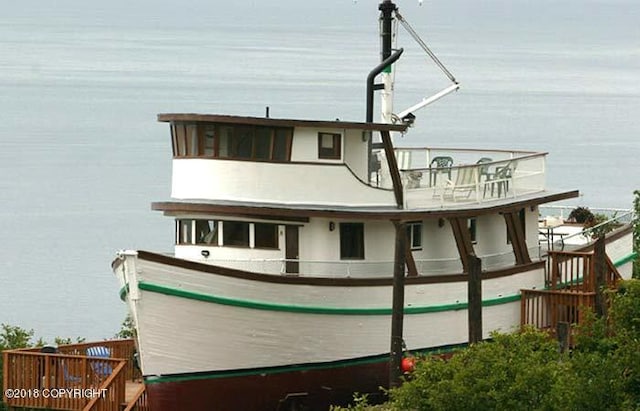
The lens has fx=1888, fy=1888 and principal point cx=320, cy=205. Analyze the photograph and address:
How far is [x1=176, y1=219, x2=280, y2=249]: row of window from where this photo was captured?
3259 cm

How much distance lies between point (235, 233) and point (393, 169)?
10.5 ft

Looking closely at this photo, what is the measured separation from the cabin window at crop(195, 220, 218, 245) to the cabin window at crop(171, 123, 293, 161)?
3.85 feet

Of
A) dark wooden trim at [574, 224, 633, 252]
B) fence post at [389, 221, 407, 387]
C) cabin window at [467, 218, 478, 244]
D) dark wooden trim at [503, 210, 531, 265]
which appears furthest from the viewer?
dark wooden trim at [574, 224, 633, 252]

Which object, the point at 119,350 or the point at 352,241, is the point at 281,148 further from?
the point at 119,350

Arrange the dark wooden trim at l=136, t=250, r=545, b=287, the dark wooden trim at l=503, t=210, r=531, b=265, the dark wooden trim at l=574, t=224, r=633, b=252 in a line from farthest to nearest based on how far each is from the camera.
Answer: the dark wooden trim at l=574, t=224, r=633, b=252 → the dark wooden trim at l=503, t=210, r=531, b=265 → the dark wooden trim at l=136, t=250, r=545, b=287

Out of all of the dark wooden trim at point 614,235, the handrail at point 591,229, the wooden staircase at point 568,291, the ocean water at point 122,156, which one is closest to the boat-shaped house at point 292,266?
the wooden staircase at point 568,291

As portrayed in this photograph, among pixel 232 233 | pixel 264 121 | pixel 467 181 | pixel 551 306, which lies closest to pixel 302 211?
pixel 232 233

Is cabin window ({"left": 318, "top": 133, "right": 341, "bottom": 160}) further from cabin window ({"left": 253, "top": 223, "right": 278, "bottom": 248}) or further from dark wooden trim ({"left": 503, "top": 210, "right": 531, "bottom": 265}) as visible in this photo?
dark wooden trim ({"left": 503, "top": 210, "right": 531, "bottom": 265})

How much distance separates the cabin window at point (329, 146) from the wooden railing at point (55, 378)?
5.20 metres

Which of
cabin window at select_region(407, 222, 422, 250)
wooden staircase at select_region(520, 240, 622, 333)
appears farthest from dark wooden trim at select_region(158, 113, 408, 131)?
wooden staircase at select_region(520, 240, 622, 333)

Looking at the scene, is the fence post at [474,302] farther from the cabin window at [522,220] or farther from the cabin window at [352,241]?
the cabin window at [522,220]

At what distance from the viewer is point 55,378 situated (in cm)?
3155

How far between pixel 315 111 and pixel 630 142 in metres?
25.3

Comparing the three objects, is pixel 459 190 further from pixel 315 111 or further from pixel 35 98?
pixel 35 98
